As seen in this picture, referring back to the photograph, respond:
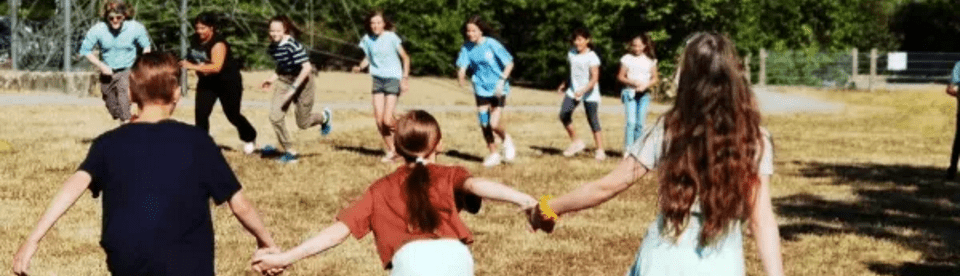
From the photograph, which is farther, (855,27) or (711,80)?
(855,27)

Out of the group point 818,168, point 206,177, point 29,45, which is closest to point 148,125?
point 206,177

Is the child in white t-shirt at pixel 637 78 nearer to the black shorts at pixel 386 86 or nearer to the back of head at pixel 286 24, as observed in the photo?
the black shorts at pixel 386 86

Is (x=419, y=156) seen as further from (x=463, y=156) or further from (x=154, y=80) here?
(x=463, y=156)

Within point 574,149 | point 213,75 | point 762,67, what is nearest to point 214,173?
point 213,75

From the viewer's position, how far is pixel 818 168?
1717cm

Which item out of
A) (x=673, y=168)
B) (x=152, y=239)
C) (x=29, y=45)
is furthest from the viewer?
(x=29, y=45)

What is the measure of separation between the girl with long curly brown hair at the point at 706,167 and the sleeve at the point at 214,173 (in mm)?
1459

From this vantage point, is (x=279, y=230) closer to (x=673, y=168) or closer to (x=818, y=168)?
(x=673, y=168)

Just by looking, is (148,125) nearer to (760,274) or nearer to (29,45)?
(760,274)

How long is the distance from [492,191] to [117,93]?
10533 mm

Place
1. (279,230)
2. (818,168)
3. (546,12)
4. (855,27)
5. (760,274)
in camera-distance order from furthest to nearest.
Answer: (855,27) → (546,12) → (818,168) → (279,230) → (760,274)

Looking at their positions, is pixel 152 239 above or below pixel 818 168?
above

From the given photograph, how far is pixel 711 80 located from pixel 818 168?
494 inches

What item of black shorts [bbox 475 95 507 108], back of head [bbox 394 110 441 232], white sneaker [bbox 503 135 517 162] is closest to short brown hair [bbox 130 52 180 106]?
back of head [bbox 394 110 441 232]
